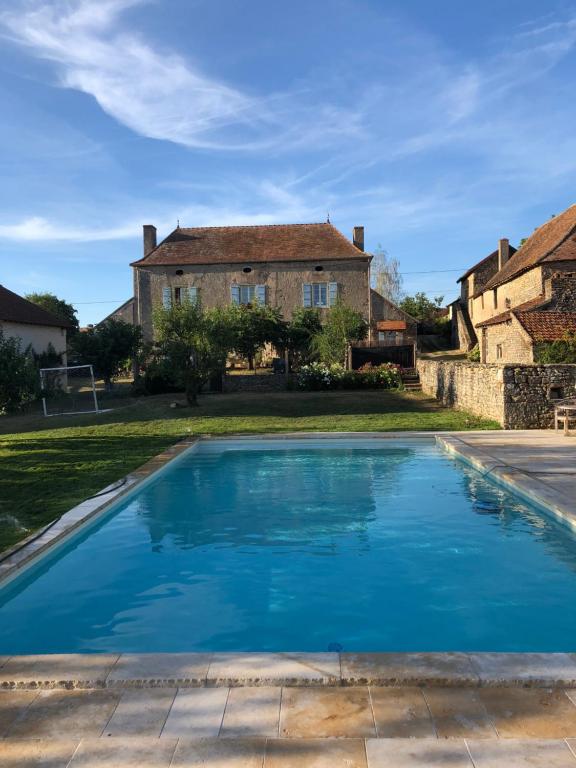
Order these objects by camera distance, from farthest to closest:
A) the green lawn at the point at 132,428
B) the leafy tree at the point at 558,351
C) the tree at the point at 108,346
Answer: the tree at the point at 108,346
the leafy tree at the point at 558,351
the green lawn at the point at 132,428

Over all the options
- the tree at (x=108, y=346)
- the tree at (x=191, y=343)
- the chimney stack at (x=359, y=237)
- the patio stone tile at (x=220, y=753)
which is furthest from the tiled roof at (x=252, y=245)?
the patio stone tile at (x=220, y=753)

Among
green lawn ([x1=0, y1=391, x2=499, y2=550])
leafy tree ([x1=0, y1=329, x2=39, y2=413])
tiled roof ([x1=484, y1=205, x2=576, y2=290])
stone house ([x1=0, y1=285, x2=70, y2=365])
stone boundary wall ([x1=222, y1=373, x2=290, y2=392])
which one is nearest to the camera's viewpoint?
green lawn ([x1=0, y1=391, x2=499, y2=550])

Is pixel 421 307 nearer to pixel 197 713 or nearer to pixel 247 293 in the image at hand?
pixel 247 293

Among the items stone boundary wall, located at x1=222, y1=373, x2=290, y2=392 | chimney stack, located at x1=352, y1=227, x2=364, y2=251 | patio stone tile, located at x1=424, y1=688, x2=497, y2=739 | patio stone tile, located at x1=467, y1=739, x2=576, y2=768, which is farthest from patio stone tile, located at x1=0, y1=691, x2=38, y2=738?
chimney stack, located at x1=352, y1=227, x2=364, y2=251

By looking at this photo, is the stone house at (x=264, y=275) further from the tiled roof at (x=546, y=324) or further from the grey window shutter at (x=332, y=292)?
the tiled roof at (x=546, y=324)

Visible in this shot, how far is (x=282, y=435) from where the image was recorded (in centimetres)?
1518

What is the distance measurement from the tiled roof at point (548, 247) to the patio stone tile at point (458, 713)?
22759mm

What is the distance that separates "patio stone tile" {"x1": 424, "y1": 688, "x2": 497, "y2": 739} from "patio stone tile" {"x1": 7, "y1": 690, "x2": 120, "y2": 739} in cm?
173

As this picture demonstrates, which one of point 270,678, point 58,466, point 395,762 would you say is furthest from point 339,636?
point 58,466

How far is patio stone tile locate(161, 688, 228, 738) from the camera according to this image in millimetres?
3024

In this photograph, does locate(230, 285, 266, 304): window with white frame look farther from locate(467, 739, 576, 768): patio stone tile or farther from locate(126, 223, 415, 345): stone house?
locate(467, 739, 576, 768): patio stone tile

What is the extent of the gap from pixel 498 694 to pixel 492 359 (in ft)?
73.1

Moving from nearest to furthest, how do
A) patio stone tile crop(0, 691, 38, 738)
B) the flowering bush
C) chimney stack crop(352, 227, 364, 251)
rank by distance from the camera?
patio stone tile crop(0, 691, 38, 738)
the flowering bush
chimney stack crop(352, 227, 364, 251)

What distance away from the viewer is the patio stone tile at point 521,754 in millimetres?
2727
